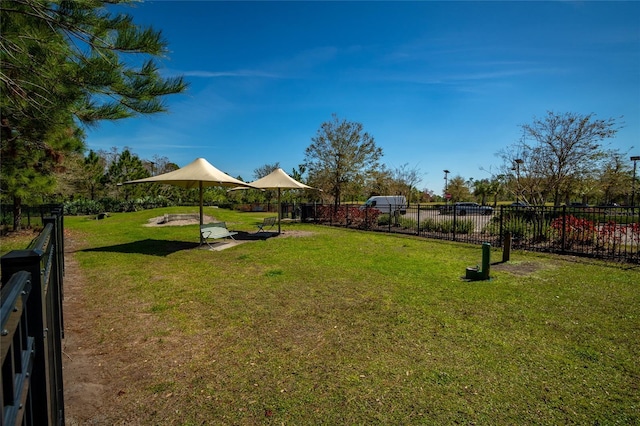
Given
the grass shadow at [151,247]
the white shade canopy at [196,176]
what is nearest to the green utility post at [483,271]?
the white shade canopy at [196,176]

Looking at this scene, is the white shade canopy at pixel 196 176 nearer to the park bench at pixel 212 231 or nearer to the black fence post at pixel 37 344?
the park bench at pixel 212 231

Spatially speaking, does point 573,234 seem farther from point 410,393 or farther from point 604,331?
point 410,393

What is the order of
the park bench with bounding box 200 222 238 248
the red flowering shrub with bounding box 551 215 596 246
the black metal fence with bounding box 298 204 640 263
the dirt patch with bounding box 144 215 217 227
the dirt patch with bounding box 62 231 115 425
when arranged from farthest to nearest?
the dirt patch with bounding box 144 215 217 227, the park bench with bounding box 200 222 238 248, the red flowering shrub with bounding box 551 215 596 246, the black metal fence with bounding box 298 204 640 263, the dirt patch with bounding box 62 231 115 425

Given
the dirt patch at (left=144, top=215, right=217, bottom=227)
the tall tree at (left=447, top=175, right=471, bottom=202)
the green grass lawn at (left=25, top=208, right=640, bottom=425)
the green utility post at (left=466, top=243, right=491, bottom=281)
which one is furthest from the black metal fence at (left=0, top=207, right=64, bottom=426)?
the tall tree at (left=447, top=175, right=471, bottom=202)

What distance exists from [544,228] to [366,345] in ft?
35.5

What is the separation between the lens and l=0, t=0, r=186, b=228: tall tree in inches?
156

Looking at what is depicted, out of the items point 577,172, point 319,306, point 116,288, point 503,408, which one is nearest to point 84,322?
point 116,288

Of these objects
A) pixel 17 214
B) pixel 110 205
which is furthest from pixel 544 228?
pixel 110 205

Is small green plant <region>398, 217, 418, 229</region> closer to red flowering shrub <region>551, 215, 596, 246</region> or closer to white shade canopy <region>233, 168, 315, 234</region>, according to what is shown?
white shade canopy <region>233, 168, 315, 234</region>

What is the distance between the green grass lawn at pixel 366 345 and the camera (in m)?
2.74

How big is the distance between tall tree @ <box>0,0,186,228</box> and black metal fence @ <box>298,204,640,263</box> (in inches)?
347

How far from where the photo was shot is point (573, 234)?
10227 mm

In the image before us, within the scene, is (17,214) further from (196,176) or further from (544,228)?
(544,228)

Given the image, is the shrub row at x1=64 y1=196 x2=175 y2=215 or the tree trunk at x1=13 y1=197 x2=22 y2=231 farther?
the shrub row at x1=64 y1=196 x2=175 y2=215
